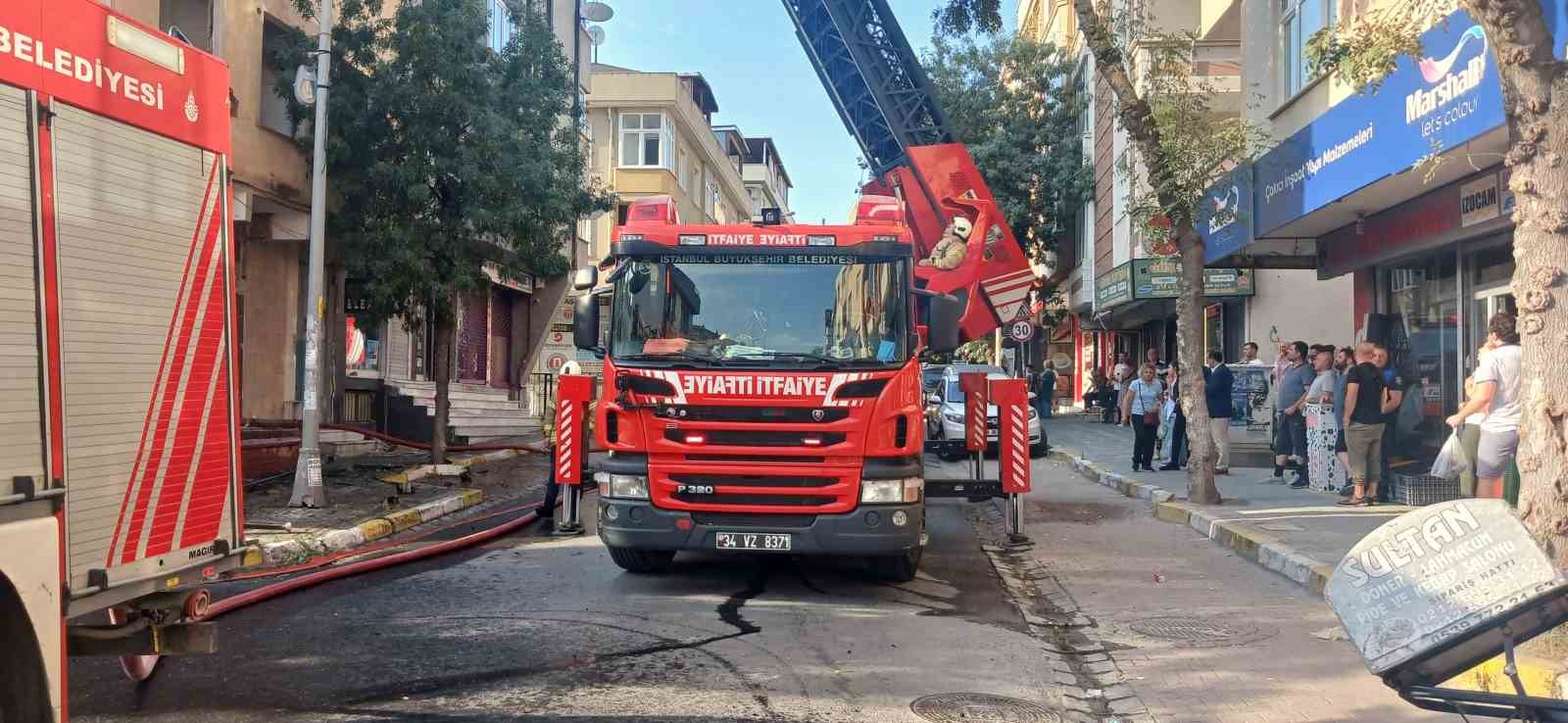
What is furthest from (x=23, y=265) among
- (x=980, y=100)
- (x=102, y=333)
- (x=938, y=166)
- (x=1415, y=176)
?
(x=980, y=100)

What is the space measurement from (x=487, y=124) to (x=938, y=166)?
6.73 meters

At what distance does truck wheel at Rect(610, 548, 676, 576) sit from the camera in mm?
8945

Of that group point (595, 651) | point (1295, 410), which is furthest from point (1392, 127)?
point (595, 651)

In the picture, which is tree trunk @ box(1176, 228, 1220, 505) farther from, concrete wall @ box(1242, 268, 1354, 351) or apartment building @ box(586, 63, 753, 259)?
apartment building @ box(586, 63, 753, 259)

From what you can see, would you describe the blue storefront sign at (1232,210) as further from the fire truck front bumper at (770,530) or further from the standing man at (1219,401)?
the fire truck front bumper at (770,530)

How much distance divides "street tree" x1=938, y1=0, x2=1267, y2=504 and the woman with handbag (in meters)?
4.10

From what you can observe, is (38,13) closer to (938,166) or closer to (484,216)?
(484,216)

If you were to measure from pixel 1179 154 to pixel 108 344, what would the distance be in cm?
A: 1109

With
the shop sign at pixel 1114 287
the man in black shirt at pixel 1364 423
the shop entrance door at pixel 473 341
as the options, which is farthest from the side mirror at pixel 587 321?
the shop sign at pixel 1114 287

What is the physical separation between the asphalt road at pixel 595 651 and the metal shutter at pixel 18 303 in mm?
1862

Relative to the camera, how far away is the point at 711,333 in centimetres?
831

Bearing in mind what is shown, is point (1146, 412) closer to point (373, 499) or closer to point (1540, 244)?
point (373, 499)

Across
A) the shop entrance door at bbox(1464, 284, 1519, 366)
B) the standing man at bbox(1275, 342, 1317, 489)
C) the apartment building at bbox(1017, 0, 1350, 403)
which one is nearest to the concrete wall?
the apartment building at bbox(1017, 0, 1350, 403)

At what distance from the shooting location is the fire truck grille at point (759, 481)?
793 centimetres
